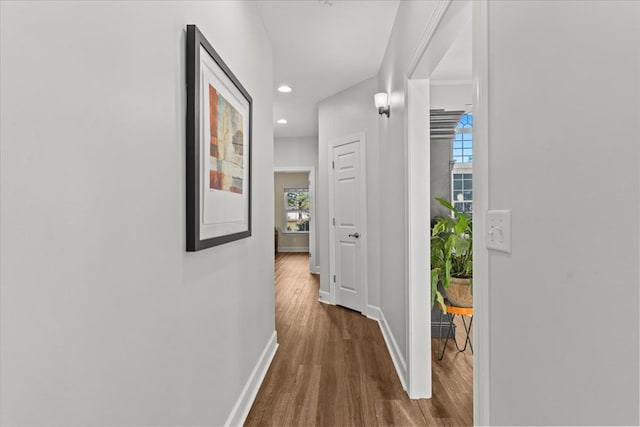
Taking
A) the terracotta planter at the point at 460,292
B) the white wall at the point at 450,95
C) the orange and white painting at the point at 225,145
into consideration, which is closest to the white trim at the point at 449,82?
the white wall at the point at 450,95

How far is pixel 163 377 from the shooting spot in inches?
46.1

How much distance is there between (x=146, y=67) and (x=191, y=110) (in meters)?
0.28

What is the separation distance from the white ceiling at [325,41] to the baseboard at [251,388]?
2475mm

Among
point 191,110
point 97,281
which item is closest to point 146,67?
point 191,110

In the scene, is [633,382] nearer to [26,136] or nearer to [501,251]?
[501,251]

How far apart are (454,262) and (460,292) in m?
0.22

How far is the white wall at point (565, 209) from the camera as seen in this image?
606 mm

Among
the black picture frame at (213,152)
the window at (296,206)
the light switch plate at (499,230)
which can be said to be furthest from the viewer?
the window at (296,206)

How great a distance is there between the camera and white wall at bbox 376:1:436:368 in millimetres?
2311

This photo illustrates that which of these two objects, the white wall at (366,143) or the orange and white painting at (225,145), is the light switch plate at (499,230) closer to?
the orange and white painting at (225,145)

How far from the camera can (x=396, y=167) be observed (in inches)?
113

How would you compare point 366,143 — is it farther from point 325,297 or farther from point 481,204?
point 481,204

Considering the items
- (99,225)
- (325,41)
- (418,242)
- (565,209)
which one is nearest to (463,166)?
(325,41)

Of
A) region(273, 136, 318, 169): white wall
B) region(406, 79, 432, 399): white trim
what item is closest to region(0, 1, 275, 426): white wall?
region(406, 79, 432, 399): white trim
